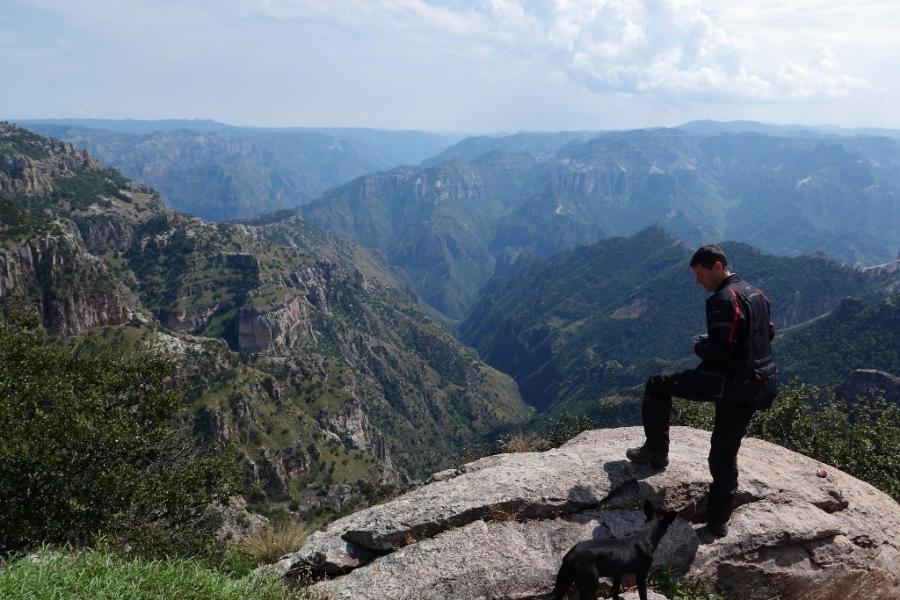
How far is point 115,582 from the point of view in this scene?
683cm

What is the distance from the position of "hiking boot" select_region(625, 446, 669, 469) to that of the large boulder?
0.54 ft

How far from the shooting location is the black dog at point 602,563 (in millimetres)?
7664

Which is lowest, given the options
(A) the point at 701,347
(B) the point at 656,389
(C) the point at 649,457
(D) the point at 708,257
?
(C) the point at 649,457

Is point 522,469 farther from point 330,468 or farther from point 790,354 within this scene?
point 790,354

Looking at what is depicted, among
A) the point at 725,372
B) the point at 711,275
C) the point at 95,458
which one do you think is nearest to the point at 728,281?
the point at 711,275

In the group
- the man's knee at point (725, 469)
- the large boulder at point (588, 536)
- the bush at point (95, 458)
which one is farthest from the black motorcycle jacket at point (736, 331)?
the bush at point (95, 458)

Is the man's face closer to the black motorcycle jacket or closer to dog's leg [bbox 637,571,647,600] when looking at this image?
the black motorcycle jacket

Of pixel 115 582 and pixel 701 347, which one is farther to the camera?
pixel 701 347

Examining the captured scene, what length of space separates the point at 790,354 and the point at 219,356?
6902 inches

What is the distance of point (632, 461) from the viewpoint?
10.7 m

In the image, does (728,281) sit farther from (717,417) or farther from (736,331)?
(717,417)

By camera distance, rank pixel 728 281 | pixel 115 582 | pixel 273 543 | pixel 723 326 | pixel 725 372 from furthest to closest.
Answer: pixel 273 543 → pixel 728 281 → pixel 725 372 → pixel 723 326 → pixel 115 582

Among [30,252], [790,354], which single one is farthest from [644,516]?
[790,354]

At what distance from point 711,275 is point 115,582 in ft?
33.1
